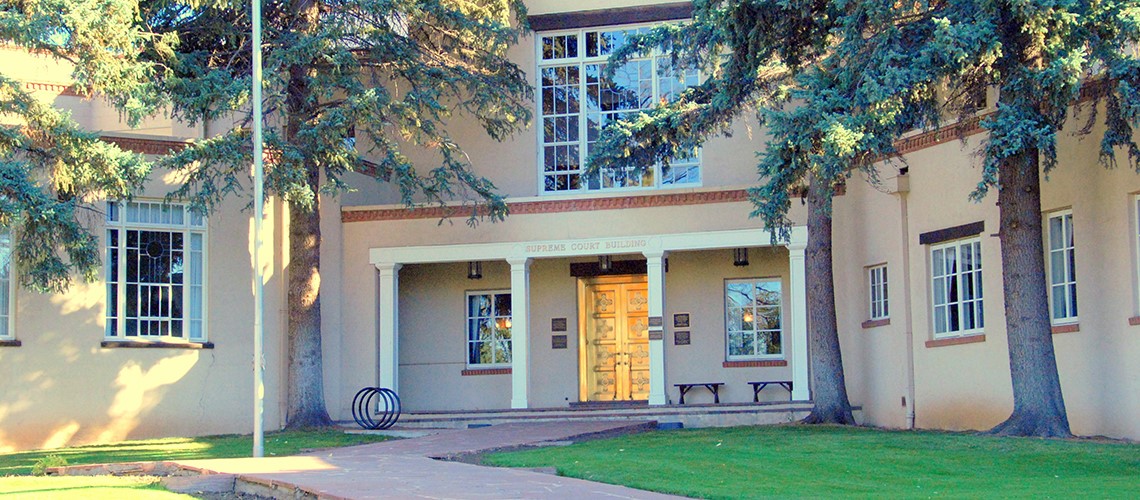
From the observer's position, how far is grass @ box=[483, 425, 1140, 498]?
10734mm

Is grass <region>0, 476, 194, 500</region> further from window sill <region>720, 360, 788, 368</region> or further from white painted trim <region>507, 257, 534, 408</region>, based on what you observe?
window sill <region>720, 360, 788, 368</region>

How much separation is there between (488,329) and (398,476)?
12.4m

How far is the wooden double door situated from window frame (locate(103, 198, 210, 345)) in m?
6.66

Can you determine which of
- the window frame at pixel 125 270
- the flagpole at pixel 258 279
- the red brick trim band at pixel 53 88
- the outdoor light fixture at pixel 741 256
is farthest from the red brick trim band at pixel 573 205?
the flagpole at pixel 258 279

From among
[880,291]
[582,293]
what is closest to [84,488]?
[880,291]

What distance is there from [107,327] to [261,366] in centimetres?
621

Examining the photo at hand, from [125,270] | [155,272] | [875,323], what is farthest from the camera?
[875,323]

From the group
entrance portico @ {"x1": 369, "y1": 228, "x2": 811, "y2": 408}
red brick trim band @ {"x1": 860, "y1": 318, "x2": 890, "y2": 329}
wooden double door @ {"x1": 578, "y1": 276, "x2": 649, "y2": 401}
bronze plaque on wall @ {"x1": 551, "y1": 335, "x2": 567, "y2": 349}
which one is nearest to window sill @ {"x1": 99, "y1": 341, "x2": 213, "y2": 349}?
entrance portico @ {"x1": 369, "y1": 228, "x2": 811, "y2": 408}

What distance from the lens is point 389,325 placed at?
73.8 ft

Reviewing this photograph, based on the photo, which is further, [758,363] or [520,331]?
[758,363]

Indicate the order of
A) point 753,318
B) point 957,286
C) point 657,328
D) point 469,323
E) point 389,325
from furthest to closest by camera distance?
point 469,323
point 753,318
point 389,325
point 657,328
point 957,286

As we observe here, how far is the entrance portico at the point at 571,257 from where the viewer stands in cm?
2081

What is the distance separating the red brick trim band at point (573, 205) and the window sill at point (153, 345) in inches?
142

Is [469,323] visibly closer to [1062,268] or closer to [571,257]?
[571,257]
